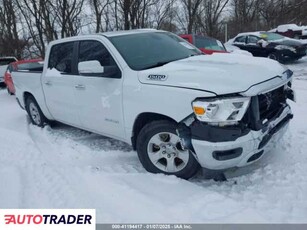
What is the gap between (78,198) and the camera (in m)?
3.44

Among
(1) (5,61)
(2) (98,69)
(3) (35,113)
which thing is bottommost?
(3) (35,113)

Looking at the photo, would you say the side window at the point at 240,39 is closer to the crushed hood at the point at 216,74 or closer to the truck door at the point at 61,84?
the truck door at the point at 61,84

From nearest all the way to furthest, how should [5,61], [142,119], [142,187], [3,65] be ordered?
[142,187]
[142,119]
[3,65]
[5,61]

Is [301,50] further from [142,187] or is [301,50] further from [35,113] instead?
[142,187]

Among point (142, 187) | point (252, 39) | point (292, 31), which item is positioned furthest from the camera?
point (292, 31)

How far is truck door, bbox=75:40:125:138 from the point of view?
4156 millimetres

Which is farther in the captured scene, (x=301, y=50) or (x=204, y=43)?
(x=301, y=50)

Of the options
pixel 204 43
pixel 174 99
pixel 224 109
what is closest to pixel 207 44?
pixel 204 43

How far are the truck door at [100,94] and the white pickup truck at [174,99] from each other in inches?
0.5

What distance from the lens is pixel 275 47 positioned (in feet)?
45.7

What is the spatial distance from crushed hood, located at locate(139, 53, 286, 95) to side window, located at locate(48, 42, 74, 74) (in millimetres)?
1771

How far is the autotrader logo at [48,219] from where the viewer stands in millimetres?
3090

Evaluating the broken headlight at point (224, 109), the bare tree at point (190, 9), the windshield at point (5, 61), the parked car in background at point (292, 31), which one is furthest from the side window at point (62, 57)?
the bare tree at point (190, 9)

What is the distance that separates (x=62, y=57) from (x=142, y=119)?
2220mm
